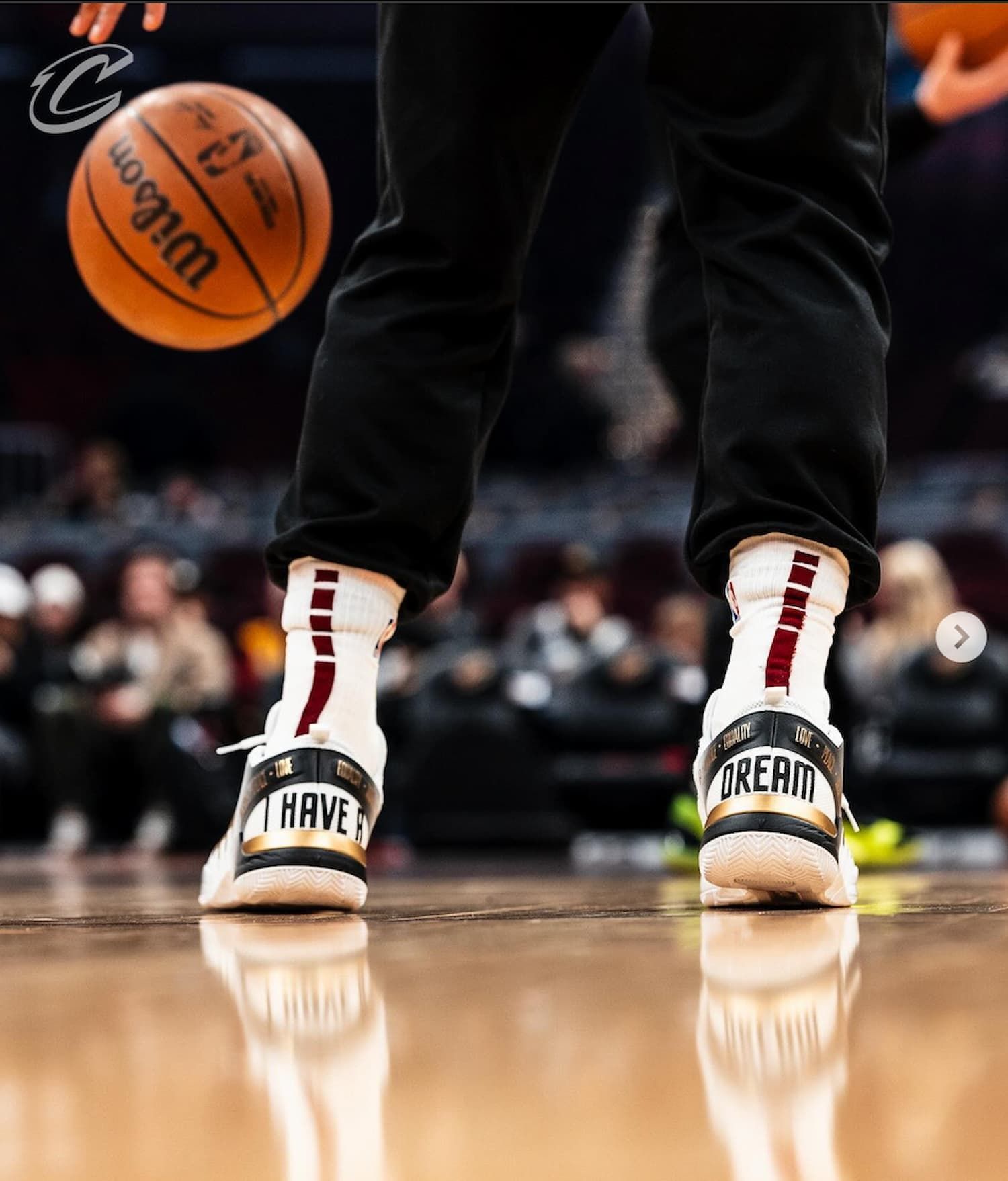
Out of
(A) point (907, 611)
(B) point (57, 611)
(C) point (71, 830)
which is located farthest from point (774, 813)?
(B) point (57, 611)

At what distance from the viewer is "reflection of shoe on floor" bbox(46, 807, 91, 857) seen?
180 inches

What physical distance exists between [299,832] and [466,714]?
2.97 metres

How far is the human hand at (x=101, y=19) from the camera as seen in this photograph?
41.1 inches

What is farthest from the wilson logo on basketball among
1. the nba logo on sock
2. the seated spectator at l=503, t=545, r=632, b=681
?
the seated spectator at l=503, t=545, r=632, b=681

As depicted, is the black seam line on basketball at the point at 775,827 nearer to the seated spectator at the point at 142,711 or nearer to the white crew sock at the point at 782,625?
the white crew sock at the point at 782,625

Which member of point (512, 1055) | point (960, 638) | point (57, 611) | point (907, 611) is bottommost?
point (512, 1055)

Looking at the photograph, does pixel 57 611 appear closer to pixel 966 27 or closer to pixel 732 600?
pixel 966 27

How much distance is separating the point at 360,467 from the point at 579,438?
944cm

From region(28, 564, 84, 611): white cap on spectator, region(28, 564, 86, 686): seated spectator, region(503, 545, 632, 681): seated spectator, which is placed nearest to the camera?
region(503, 545, 632, 681): seated spectator

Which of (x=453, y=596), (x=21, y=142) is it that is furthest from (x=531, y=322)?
(x=453, y=596)

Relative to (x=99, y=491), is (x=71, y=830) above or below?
below

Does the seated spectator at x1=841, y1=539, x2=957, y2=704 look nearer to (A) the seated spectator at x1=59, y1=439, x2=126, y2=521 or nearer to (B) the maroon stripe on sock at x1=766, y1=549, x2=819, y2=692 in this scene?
(B) the maroon stripe on sock at x1=766, y1=549, x2=819, y2=692

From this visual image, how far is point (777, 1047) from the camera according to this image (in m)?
0.38

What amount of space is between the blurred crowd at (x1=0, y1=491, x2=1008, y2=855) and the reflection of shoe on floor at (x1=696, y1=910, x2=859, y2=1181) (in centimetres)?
264
